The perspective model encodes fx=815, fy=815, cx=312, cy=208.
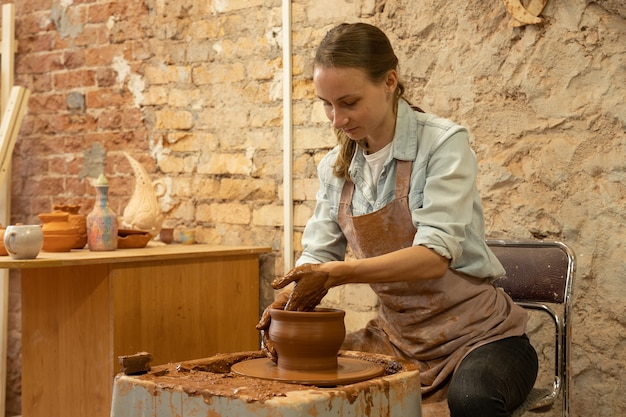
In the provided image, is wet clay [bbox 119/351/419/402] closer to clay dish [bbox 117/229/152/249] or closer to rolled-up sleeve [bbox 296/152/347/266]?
rolled-up sleeve [bbox 296/152/347/266]

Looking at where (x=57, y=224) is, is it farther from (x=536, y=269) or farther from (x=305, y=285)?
(x=536, y=269)

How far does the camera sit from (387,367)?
2223mm

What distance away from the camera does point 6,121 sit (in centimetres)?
439

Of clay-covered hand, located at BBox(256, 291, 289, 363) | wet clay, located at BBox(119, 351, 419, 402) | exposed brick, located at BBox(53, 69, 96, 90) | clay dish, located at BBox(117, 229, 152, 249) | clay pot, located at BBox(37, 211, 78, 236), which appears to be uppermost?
exposed brick, located at BBox(53, 69, 96, 90)

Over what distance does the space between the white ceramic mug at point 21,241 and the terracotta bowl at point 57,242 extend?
35cm

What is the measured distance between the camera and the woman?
89.8 inches

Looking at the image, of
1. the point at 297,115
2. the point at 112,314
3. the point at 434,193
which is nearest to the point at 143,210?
the point at 112,314

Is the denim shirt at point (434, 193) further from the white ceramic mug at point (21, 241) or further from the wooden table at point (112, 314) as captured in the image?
the white ceramic mug at point (21, 241)

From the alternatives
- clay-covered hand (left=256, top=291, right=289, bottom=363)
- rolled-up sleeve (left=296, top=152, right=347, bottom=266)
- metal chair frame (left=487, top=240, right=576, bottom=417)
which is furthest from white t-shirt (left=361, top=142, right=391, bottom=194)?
metal chair frame (left=487, top=240, right=576, bottom=417)

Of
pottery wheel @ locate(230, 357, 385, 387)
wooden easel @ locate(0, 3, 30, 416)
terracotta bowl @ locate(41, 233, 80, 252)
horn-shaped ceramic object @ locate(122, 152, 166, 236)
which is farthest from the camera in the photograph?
wooden easel @ locate(0, 3, 30, 416)

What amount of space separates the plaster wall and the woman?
2.39ft

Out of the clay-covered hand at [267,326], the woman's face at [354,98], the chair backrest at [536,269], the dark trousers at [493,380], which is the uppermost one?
the woman's face at [354,98]

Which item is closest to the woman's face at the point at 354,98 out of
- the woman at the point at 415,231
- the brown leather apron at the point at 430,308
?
the woman at the point at 415,231

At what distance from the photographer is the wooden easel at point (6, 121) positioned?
4.39 metres
